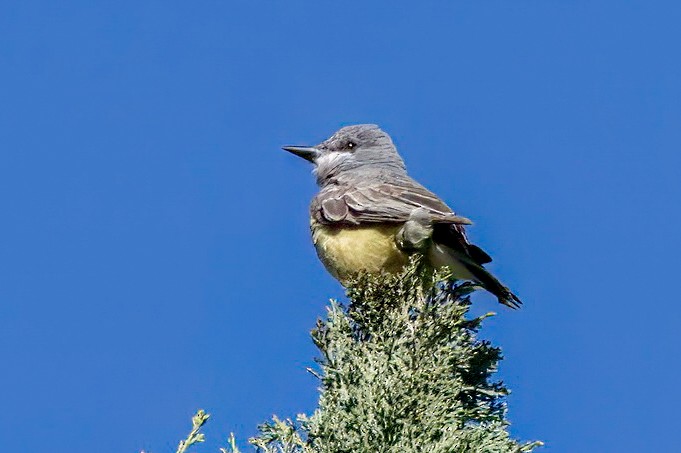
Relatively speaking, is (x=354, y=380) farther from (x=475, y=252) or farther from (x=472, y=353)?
(x=475, y=252)

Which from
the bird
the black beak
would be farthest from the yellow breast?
the black beak

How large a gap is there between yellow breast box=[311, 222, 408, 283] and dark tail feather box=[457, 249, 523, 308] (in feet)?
1.13

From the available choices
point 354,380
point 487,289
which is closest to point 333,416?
point 354,380

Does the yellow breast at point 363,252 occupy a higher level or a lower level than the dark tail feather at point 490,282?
higher

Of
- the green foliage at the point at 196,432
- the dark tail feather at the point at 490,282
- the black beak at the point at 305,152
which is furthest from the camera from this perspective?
the black beak at the point at 305,152

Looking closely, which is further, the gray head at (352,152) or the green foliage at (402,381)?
the gray head at (352,152)

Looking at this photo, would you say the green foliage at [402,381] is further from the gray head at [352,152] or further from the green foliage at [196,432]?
the gray head at [352,152]

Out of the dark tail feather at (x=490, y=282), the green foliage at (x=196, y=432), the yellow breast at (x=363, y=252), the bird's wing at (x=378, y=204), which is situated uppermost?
the bird's wing at (x=378, y=204)

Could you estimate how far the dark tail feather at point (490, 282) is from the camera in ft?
17.1

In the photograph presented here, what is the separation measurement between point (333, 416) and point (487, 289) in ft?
7.52

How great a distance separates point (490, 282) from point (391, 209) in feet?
2.27

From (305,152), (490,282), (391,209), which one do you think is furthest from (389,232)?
(305,152)

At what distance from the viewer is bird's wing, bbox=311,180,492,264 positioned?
5.32m

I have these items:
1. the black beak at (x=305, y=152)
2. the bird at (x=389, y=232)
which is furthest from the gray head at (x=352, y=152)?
the bird at (x=389, y=232)
